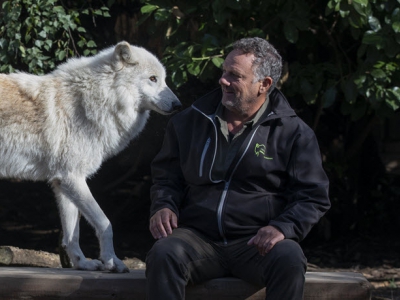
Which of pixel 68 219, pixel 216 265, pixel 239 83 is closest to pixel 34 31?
pixel 68 219

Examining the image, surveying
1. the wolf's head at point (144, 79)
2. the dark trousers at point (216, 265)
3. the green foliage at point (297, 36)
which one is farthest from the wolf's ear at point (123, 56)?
the dark trousers at point (216, 265)

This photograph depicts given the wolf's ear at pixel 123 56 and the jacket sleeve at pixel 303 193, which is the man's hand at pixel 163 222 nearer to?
the jacket sleeve at pixel 303 193

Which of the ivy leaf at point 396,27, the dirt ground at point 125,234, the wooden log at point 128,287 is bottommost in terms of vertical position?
the dirt ground at point 125,234

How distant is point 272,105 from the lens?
3.34 metres

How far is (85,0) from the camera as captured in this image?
6.06 meters

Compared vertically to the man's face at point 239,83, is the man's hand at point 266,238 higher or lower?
lower

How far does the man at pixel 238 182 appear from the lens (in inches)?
121

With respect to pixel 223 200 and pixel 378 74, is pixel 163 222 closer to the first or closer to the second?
pixel 223 200

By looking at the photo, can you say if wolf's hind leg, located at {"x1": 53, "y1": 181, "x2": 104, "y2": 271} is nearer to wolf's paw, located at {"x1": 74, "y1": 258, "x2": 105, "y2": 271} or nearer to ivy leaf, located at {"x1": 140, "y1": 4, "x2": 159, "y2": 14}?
wolf's paw, located at {"x1": 74, "y1": 258, "x2": 105, "y2": 271}

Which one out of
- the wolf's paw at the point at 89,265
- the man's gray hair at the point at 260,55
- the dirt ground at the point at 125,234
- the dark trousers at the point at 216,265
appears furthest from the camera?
the dirt ground at the point at 125,234

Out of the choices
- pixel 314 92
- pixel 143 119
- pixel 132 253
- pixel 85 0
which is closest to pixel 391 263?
pixel 314 92

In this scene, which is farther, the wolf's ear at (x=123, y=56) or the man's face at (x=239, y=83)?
the wolf's ear at (x=123, y=56)

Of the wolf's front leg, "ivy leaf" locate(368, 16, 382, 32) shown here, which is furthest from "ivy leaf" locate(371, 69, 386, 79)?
the wolf's front leg

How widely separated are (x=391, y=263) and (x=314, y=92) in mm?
2024
